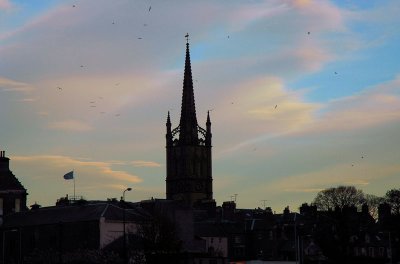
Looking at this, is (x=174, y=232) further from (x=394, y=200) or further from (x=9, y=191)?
(x=394, y=200)

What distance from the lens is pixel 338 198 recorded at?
6831 inches

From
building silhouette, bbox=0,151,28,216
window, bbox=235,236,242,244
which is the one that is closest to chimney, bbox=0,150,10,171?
building silhouette, bbox=0,151,28,216

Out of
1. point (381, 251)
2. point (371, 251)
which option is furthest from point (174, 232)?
point (381, 251)

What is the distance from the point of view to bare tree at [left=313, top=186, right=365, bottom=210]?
6772 inches

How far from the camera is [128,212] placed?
109 m

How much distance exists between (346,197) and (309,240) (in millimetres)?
29241

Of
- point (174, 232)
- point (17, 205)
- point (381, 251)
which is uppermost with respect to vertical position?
point (17, 205)

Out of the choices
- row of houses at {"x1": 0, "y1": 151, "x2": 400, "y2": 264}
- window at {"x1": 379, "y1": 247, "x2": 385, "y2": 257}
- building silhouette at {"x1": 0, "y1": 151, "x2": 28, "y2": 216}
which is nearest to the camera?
row of houses at {"x1": 0, "y1": 151, "x2": 400, "y2": 264}

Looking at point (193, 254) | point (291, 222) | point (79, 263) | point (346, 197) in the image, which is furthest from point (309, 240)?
point (79, 263)

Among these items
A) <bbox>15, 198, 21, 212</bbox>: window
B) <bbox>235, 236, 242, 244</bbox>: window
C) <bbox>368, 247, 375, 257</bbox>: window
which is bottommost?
<bbox>368, 247, 375, 257</bbox>: window

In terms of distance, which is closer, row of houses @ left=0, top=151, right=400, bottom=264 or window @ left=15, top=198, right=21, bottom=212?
row of houses @ left=0, top=151, right=400, bottom=264

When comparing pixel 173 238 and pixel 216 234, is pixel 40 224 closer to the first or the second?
pixel 173 238

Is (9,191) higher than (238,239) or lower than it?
higher

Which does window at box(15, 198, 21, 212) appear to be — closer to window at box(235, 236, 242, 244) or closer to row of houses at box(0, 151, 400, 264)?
row of houses at box(0, 151, 400, 264)
